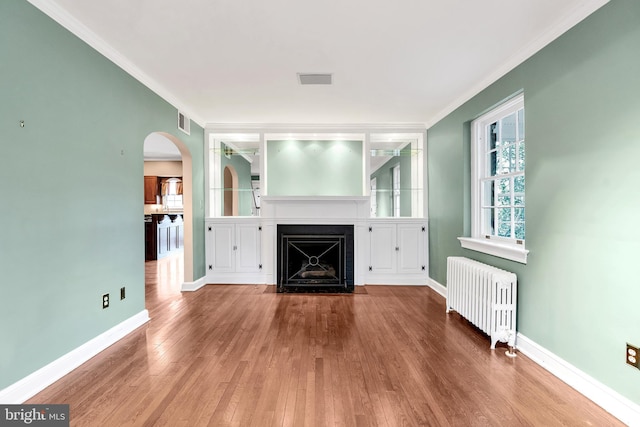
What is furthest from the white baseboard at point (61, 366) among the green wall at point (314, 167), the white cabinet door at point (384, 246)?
the white cabinet door at point (384, 246)

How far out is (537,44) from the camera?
226cm

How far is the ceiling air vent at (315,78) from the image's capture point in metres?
2.88

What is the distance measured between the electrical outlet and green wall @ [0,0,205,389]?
11.8 feet

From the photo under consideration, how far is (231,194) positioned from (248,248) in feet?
5.85

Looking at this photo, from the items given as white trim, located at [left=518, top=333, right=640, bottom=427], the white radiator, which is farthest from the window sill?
white trim, located at [left=518, top=333, right=640, bottom=427]

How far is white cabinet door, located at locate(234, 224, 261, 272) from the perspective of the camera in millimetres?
Answer: 4535

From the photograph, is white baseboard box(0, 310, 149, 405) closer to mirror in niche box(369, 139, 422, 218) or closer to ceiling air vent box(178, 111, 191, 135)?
ceiling air vent box(178, 111, 191, 135)

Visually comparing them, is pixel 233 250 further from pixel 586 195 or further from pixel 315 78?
pixel 586 195

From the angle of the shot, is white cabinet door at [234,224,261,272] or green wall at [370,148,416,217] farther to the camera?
green wall at [370,148,416,217]

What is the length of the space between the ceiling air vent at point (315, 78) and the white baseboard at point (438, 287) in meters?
3.07

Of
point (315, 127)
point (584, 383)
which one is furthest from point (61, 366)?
point (315, 127)

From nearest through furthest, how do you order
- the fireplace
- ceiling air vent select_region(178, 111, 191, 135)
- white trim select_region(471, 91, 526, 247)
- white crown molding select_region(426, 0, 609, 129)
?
white crown molding select_region(426, 0, 609, 129) < white trim select_region(471, 91, 526, 247) < ceiling air vent select_region(178, 111, 191, 135) < the fireplace

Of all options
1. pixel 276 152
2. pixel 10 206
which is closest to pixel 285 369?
pixel 10 206

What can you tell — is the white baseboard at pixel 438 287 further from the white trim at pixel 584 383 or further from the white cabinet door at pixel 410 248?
the white trim at pixel 584 383
